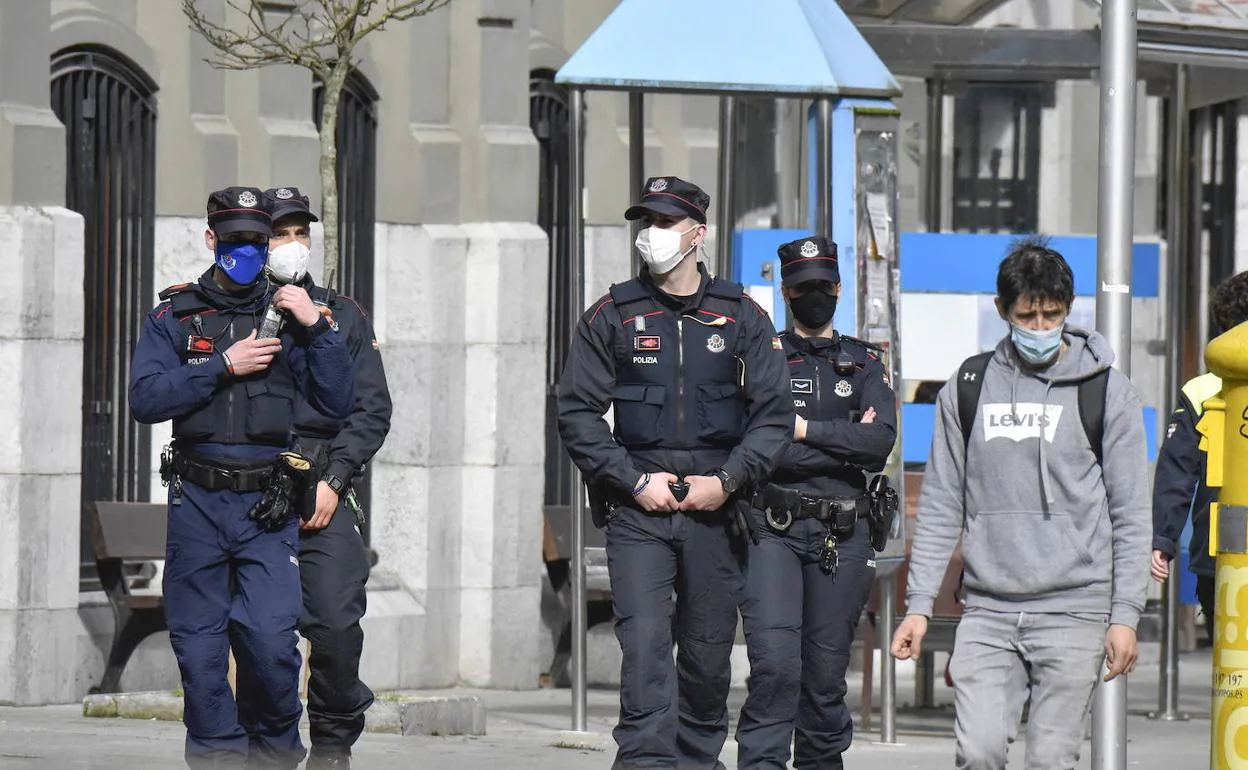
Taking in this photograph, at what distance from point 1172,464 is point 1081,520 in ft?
6.69

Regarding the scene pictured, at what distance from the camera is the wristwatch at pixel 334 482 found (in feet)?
26.4

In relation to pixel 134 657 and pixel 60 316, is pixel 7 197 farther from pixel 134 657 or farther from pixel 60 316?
pixel 134 657

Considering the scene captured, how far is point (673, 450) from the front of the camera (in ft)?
25.1

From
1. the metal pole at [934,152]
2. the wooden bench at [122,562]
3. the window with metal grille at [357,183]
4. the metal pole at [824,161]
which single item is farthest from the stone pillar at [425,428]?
the metal pole at [824,161]

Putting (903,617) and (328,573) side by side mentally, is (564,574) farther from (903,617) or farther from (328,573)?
(328,573)

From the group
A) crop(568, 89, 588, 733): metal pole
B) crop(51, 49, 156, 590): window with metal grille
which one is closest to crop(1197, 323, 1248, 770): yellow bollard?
crop(568, 89, 588, 733): metal pole

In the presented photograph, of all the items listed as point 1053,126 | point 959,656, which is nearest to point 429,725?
point 959,656

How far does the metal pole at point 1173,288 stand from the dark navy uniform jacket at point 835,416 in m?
4.25

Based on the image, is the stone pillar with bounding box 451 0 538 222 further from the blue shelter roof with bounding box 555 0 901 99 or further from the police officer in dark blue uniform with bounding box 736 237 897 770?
the police officer in dark blue uniform with bounding box 736 237 897 770

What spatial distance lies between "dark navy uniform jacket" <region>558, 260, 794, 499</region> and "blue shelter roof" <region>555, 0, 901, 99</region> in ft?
9.56

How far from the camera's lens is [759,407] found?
7.76m

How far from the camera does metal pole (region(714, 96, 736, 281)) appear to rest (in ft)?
39.2

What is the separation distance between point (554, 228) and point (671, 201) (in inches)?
275

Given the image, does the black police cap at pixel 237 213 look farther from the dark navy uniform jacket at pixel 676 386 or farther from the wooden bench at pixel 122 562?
the wooden bench at pixel 122 562
